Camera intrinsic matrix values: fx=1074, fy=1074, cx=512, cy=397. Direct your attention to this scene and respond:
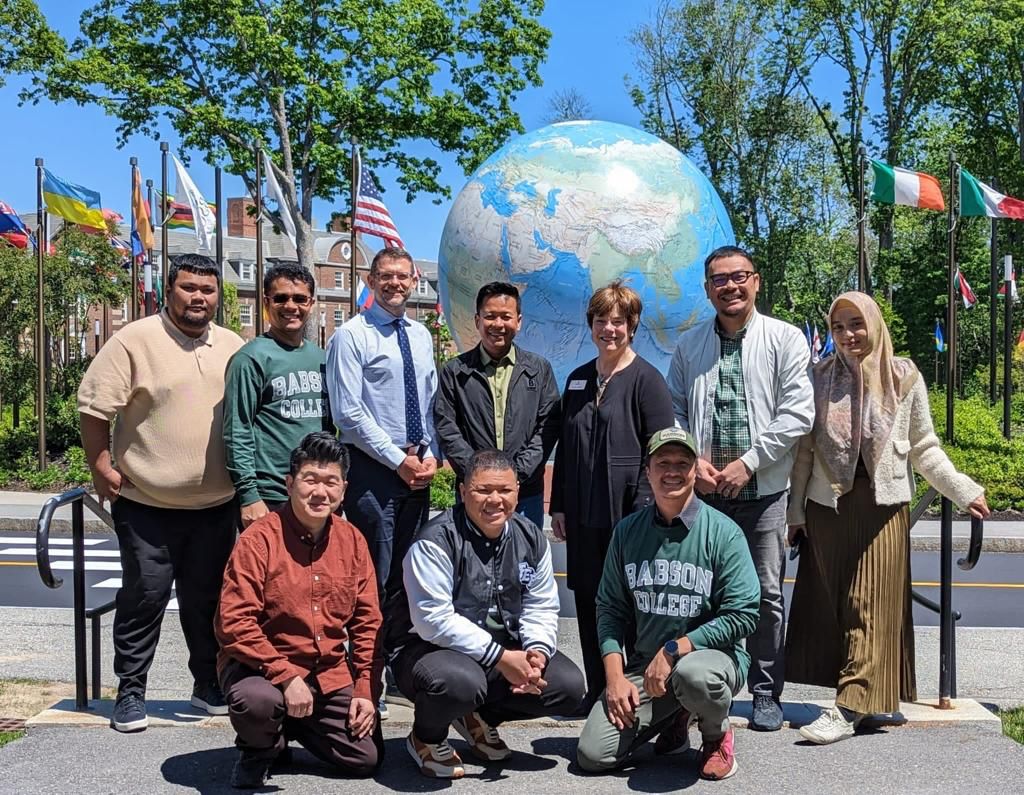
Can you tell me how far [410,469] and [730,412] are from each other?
1428 millimetres

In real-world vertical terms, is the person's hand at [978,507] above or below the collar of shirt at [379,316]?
below

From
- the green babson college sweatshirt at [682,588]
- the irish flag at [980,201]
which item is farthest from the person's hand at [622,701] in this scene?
the irish flag at [980,201]

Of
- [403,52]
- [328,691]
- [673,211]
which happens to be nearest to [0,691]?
[328,691]

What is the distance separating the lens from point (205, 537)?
468 centimetres

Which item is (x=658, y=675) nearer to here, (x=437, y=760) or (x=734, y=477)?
(x=437, y=760)

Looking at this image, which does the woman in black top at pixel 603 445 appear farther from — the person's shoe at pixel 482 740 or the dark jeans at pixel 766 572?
the person's shoe at pixel 482 740

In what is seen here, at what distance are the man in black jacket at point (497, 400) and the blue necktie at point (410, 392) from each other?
17cm

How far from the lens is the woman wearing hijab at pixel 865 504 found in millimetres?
4480

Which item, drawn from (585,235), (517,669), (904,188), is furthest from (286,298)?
(904,188)

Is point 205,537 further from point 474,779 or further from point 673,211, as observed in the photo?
point 673,211

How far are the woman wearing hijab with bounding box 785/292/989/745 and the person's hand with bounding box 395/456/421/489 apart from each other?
1693 mm

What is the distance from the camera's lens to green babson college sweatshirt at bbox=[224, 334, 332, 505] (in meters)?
4.50

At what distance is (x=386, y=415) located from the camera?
4879 millimetres

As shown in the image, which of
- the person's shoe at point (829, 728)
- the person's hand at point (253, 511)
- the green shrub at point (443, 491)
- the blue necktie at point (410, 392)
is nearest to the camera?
the person's shoe at point (829, 728)
